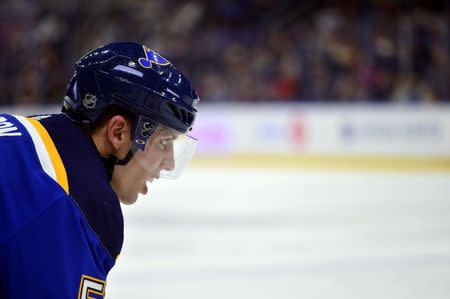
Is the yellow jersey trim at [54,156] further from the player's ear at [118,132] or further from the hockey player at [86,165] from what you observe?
the player's ear at [118,132]

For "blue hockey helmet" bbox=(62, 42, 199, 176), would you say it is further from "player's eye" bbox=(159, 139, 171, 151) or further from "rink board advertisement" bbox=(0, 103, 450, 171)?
"rink board advertisement" bbox=(0, 103, 450, 171)

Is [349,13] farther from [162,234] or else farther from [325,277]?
[325,277]

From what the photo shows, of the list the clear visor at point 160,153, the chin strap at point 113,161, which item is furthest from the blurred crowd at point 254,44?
the chin strap at point 113,161

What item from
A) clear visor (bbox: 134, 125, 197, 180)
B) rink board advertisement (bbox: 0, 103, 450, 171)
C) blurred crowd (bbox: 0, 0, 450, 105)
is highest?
blurred crowd (bbox: 0, 0, 450, 105)

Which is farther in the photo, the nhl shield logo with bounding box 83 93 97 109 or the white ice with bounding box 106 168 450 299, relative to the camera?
the white ice with bounding box 106 168 450 299

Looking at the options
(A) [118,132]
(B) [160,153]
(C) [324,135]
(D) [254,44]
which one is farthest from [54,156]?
(D) [254,44]

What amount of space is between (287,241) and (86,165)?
12.1 ft

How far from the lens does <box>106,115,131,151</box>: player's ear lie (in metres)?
1.72

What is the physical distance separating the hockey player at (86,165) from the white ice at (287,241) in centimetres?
201

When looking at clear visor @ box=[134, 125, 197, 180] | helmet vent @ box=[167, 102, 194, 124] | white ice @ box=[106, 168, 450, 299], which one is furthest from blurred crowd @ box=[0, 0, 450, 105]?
helmet vent @ box=[167, 102, 194, 124]

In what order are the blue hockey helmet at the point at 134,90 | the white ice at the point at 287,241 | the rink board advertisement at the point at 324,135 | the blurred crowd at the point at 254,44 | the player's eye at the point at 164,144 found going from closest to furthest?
the blue hockey helmet at the point at 134,90 → the player's eye at the point at 164,144 → the white ice at the point at 287,241 → the rink board advertisement at the point at 324,135 → the blurred crowd at the point at 254,44

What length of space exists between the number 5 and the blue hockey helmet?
39 centimetres

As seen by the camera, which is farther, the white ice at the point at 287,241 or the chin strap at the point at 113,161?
the white ice at the point at 287,241

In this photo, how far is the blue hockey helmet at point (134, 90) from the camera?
170cm
